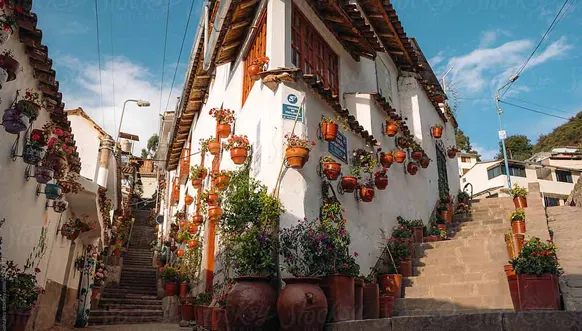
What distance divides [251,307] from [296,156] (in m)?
A: 2.51

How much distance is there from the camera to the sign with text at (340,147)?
27.6 feet

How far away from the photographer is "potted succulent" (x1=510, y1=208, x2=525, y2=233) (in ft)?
33.6

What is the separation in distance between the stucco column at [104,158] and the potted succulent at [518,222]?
12.5 m

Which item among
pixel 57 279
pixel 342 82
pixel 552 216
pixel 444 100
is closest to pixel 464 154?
pixel 444 100

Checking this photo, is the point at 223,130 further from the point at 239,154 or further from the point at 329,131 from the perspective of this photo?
the point at 329,131

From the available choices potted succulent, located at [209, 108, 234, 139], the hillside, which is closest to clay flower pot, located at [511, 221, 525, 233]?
potted succulent, located at [209, 108, 234, 139]

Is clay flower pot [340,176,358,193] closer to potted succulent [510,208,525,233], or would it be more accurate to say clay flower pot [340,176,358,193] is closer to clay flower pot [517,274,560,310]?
clay flower pot [517,274,560,310]

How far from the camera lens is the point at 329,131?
8.05 meters

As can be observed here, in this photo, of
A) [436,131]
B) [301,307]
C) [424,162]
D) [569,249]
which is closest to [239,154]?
[301,307]

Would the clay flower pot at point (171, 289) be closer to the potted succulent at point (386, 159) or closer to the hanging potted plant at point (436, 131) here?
the potted succulent at point (386, 159)

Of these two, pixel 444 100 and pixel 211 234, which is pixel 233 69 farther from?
pixel 444 100

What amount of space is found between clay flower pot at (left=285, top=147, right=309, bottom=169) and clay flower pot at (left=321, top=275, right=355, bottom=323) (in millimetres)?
1898

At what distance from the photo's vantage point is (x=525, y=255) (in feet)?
22.4

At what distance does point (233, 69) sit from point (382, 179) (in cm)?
484
